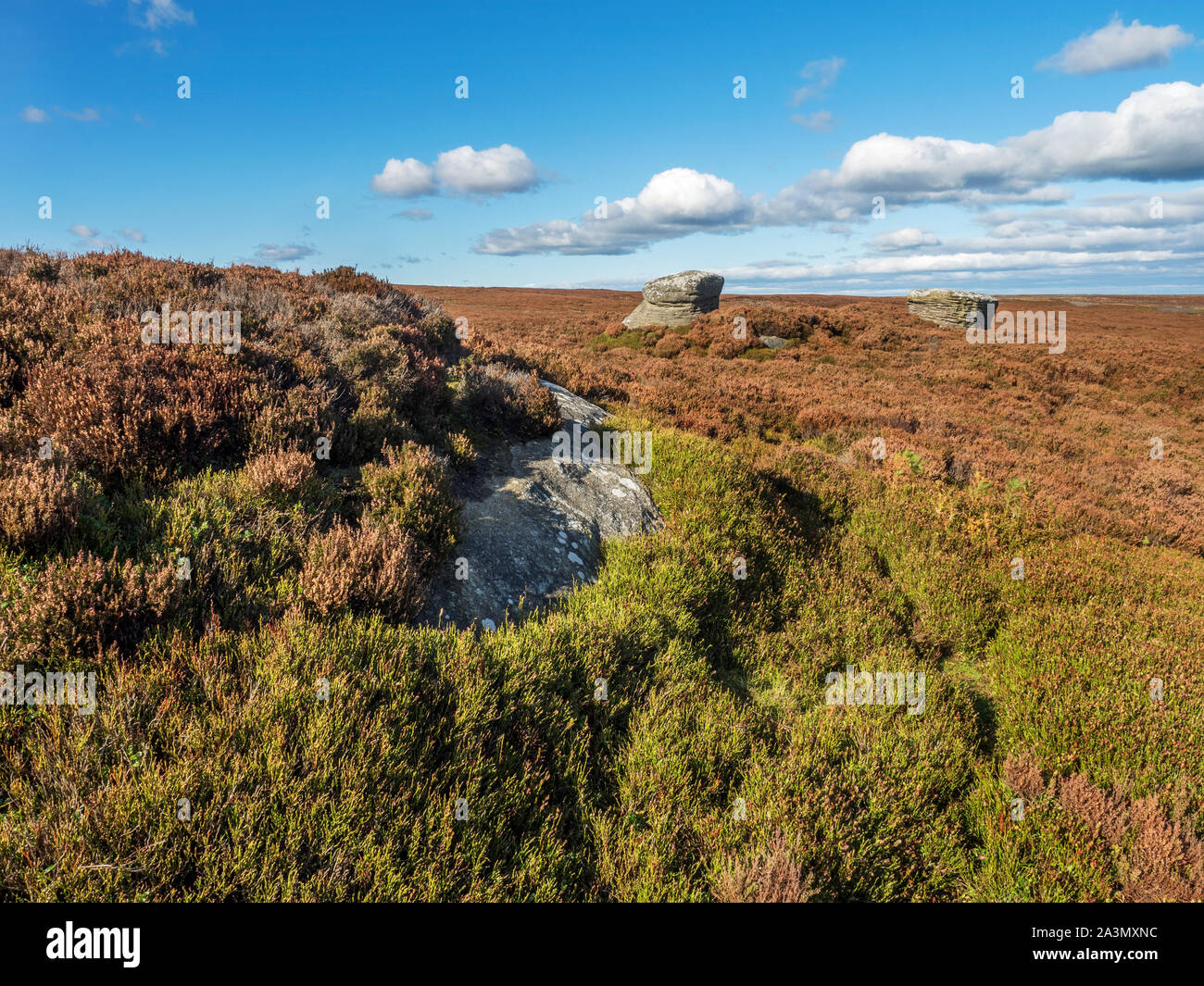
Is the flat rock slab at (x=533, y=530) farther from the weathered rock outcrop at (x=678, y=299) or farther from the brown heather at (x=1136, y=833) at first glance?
the weathered rock outcrop at (x=678, y=299)

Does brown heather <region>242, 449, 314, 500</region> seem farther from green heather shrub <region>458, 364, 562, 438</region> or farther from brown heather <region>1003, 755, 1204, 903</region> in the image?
brown heather <region>1003, 755, 1204, 903</region>

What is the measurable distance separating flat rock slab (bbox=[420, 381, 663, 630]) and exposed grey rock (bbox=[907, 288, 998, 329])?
31572 millimetres

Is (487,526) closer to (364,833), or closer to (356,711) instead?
(356,711)

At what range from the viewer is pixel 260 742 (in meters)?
3.02

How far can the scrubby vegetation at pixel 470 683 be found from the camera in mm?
2795

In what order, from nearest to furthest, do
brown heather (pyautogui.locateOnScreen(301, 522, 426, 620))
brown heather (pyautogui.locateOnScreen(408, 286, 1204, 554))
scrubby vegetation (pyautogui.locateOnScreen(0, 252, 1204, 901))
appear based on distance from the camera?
scrubby vegetation (pyautogui.locateOnScreen(0, 252, 1204, 901))
brown heather (pyautogui.locateOnScreen(301, 522, 426, 620))
brown heather (pyautogui.locateOnScreen(408, 286, 1204, 554))

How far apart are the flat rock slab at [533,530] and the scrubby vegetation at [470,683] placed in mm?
319

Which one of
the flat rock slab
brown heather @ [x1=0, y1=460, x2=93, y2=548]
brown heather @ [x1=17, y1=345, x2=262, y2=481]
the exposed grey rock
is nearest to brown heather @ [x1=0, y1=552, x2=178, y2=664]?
brown heather @ [x1=0, y1=460, x2=93, y2=548]

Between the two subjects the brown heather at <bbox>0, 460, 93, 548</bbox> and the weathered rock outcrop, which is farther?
the weathered rock outcrop

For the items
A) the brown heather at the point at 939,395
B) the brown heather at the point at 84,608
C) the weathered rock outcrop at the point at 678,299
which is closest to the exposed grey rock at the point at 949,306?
the brown heather at the point at 939,395

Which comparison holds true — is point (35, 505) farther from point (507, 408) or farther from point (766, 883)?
point (507, 408)

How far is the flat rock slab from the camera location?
5184 millimetres

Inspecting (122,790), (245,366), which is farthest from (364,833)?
(245,366)

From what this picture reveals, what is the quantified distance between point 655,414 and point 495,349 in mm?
3754
